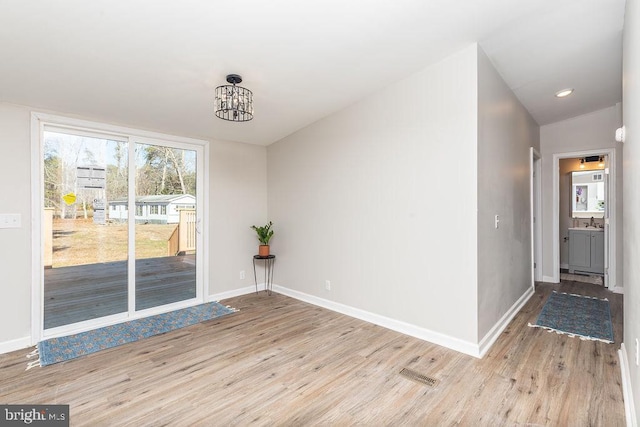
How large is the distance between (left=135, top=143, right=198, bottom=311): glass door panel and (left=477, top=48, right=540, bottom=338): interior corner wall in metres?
3.29

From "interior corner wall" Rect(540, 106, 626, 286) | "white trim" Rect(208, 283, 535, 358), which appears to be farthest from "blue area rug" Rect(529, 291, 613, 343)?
"interior corner wall" Rect(540, 106, 626, 286)

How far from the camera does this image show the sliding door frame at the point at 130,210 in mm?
2881

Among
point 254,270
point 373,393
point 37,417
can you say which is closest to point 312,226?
point 254,270

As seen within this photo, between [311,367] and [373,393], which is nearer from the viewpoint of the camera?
[373,393]

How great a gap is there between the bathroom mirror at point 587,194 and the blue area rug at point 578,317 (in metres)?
2.46

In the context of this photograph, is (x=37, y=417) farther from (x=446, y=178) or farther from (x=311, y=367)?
(x=446, y=178)

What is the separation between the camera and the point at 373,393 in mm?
2129

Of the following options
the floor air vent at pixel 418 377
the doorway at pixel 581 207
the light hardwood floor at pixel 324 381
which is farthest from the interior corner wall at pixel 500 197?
the doorway at pixel 581 207

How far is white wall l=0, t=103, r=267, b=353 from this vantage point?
9.01 feet

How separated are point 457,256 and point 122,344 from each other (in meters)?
3.12

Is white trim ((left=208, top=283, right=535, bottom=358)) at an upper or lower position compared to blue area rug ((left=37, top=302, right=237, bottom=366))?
upper

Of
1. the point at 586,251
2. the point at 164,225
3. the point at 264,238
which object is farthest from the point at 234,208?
the point at 586,251

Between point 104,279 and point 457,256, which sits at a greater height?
point 457,256

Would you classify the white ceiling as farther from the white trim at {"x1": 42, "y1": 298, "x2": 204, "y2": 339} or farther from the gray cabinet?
the gray cabinet
